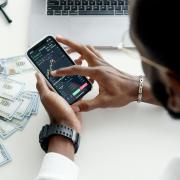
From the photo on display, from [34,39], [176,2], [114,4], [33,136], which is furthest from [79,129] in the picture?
[176,2]

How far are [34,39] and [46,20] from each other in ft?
0.23

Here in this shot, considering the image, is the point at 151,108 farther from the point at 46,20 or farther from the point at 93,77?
the point at 46,20

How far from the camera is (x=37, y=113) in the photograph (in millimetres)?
950

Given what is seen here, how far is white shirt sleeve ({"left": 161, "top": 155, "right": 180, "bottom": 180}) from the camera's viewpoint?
2.71 feet

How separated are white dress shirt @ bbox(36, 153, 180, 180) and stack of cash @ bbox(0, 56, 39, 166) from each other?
105 millimetres

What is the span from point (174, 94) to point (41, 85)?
1.34 feet

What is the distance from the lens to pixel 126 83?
965 millimetres

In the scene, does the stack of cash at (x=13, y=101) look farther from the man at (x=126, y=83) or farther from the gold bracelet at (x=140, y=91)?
the gold bracelet at (x=140, y=91)

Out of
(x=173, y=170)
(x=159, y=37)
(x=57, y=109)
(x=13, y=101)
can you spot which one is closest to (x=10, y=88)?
(x=13, y=101)

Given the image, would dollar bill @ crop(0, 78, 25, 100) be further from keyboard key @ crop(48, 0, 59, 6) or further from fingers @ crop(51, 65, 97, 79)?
keyboard key @ crop(48, 0, 59, 6)

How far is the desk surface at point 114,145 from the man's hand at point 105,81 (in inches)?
1.1

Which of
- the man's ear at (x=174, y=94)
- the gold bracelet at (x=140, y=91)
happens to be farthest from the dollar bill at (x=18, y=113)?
the man's ear at (x=174, y=94)

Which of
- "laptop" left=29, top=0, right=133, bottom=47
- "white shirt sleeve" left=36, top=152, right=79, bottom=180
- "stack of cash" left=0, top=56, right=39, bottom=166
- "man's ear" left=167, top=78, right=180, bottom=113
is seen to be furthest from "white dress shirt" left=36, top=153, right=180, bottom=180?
"laptop" left=29, top=0, right=133, bottom=47

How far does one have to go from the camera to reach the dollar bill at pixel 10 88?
0.97 meters
